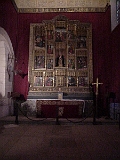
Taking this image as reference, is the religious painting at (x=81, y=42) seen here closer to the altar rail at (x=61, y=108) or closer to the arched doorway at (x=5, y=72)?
the altar rail at (x=61, y=108)

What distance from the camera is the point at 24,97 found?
419 inches

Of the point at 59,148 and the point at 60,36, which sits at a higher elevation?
the point at 60,36

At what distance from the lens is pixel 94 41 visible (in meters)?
11.1

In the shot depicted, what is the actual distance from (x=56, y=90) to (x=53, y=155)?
6.76m

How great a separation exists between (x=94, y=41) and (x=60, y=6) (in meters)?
2.85

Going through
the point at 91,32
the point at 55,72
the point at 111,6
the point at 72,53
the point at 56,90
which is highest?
the point at 111,6

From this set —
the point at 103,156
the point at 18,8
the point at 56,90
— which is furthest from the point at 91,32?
the point at 103,156

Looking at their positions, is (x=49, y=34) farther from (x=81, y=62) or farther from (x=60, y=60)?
(x=81, y=62)

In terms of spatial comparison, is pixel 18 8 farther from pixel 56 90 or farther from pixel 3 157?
pixel 3 157

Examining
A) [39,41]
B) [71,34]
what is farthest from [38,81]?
[71,34]

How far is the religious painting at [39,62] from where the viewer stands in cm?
1054

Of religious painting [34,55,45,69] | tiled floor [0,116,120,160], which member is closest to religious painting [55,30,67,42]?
religious painting [34,55,45,69]

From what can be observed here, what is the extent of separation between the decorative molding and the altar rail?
214 inches

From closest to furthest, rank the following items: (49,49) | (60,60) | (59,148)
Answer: (59,148) < (60,60) < (49,49)
